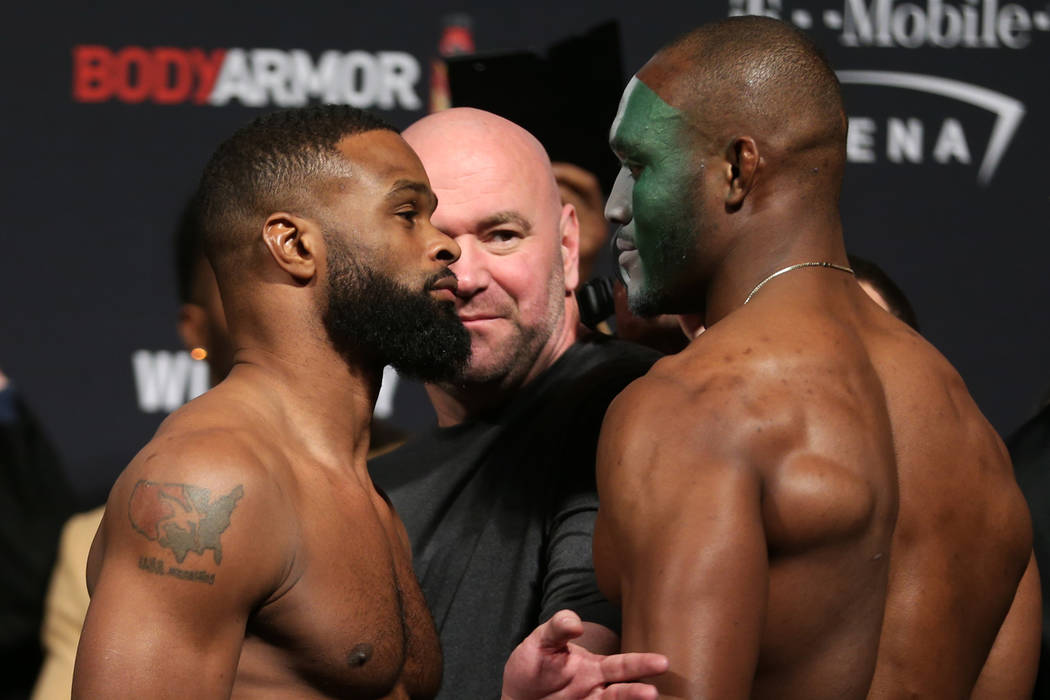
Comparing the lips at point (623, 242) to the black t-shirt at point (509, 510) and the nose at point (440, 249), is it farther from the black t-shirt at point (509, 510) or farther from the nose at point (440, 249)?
the black t-shirt at point (509, 510)

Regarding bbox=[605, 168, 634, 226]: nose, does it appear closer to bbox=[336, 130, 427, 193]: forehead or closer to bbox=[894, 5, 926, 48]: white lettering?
bbox=[336, 130, 427, 193]: forehead

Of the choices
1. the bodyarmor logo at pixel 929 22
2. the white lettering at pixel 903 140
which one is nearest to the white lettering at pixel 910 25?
the bodyarmor logo at pixel 929 22

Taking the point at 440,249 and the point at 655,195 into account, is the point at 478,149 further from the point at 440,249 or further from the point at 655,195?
the point at 655,195

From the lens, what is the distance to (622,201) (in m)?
1.63

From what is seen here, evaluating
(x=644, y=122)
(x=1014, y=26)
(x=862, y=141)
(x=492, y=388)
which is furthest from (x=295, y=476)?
(x=1014, y=26)

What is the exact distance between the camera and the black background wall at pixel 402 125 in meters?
3.24

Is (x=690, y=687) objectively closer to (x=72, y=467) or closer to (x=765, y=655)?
(x=765, y=655)

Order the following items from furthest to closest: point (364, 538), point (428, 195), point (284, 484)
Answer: point (428, 195) → point (364, 538) → point (284, 484)

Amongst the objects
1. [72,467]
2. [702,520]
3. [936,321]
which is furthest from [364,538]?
[936,321]

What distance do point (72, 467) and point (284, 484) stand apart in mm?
1879

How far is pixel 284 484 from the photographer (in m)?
1.44

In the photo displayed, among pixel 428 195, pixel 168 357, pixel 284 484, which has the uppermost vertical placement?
pixel 428 195

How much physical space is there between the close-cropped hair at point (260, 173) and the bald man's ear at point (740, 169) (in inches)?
18.0

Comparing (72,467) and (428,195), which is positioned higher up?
(428,195)
